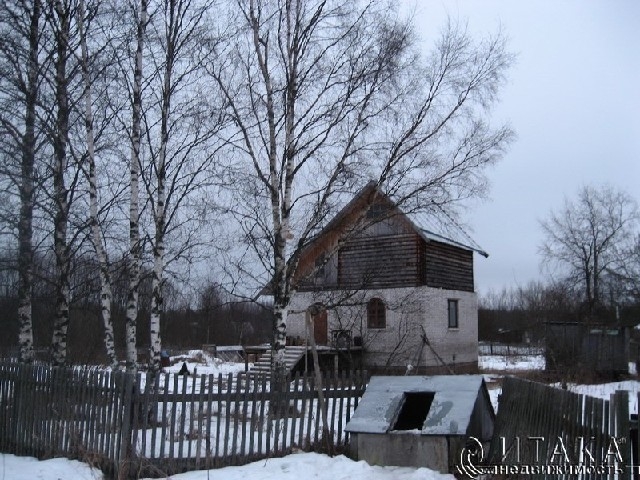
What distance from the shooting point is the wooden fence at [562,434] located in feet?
18.4

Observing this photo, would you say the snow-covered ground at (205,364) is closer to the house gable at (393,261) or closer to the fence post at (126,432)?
the house gable at (393,261)

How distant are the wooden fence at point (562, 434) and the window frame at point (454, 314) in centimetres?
1961

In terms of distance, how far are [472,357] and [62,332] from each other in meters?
22.4

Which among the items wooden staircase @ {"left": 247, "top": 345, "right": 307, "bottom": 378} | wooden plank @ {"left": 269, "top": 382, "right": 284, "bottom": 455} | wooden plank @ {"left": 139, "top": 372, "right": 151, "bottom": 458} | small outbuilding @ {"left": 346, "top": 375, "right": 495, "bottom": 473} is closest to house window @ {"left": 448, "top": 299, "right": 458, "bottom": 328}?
wooden staircase @ {"left": 247, "top": 345, "right": 307, "bottom": 378}

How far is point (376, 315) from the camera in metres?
28.3

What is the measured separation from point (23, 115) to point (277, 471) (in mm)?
10144

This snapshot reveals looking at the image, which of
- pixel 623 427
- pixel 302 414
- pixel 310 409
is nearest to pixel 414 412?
pixel 310 409

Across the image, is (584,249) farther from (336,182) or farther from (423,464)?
(423,464)

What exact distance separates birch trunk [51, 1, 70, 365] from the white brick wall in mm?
13637

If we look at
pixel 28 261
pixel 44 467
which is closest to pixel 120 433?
pixel 44 467

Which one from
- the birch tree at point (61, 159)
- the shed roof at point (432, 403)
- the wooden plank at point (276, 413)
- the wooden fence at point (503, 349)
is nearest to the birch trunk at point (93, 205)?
the birch tree at point (61, 159)

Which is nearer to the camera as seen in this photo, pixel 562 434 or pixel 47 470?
pixel 562 434

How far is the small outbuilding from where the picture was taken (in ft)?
28.6

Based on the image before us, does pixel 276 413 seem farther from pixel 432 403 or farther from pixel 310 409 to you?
pixel 432 403
